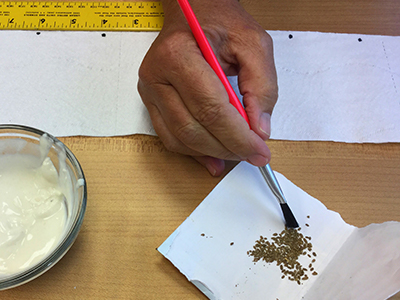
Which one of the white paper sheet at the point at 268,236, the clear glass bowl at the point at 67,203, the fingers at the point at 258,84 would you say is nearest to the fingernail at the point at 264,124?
the fingers at the point at 258,84

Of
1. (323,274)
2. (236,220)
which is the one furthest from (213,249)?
(323,274)

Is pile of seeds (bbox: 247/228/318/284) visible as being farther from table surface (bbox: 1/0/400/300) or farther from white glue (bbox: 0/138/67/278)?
white glue (bbox: 0/138/67/278)

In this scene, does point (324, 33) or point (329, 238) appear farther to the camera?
point (324, 33)

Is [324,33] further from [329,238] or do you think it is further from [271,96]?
[329,238]

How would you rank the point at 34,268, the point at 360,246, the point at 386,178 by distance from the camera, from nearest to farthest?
the point at 34,268
the point at 360,246
the point at 386,178

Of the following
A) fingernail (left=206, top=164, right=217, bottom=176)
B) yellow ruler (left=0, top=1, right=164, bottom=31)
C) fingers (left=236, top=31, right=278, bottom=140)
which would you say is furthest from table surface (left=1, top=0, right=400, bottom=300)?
yellow ruler (left=0, top=1, right=164, bottom=31)

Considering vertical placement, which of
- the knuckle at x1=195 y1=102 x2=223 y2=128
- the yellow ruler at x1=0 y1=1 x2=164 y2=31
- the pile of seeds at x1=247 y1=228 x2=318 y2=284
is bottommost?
the pile of seeds at x1=247 y1=228 x2=318 y2=284

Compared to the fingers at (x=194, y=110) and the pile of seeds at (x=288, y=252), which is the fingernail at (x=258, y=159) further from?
the pile of seeds at (x=288, y=252)
